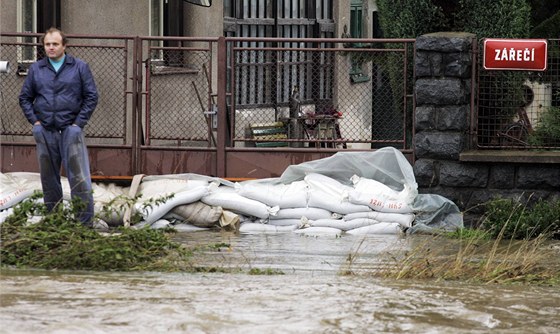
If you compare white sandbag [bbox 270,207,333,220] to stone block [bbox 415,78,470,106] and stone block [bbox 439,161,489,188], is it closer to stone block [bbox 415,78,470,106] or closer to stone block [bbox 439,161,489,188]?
stone block [bbox 439,161,489,188]

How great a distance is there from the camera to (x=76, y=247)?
424 inches

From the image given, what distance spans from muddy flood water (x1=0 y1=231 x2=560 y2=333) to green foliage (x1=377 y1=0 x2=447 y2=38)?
17.9 ft

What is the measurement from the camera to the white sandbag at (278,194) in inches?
552

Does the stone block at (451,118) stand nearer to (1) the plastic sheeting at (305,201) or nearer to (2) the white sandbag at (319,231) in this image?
(1) the plastic sheeting at (305,201)

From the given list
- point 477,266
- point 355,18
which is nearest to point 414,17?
point 477,266

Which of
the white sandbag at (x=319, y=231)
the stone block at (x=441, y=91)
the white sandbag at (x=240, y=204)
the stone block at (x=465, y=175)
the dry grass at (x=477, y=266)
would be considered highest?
the stone block at (x=441, y=91)

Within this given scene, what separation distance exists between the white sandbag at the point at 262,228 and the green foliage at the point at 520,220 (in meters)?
2.00

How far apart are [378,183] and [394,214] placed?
0.41m

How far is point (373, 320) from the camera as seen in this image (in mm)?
8828

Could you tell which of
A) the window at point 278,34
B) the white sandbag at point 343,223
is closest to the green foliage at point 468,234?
the white sandbag at point 343,223

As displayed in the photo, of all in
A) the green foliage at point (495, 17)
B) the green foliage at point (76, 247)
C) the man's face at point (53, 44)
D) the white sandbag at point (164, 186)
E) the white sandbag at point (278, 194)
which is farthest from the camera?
the green foliage at point (495, 17)

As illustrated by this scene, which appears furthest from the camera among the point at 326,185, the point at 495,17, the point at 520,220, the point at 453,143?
the point at 495,17

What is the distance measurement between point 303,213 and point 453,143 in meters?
1.82

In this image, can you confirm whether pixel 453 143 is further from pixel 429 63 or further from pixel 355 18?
pixel 355 18
